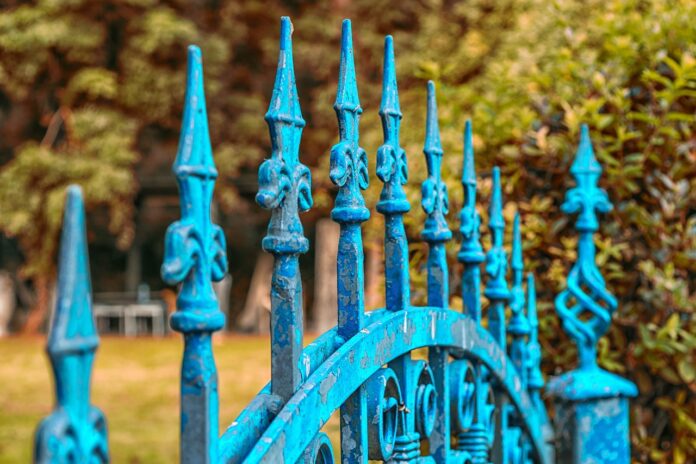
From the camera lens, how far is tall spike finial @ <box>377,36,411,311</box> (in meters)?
1.49

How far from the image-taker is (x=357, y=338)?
52.4 inches

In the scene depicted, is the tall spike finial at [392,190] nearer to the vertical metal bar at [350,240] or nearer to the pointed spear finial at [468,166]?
the vertical metal bar at [350,240]

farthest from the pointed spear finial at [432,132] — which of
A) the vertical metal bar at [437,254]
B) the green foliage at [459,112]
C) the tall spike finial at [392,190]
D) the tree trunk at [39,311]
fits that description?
the tree trunk at [39,311]

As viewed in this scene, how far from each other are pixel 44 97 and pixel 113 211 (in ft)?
7.52

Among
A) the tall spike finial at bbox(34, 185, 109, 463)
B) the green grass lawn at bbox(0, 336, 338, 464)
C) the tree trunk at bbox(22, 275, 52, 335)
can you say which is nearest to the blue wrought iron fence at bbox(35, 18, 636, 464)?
the tall spike finial at bbox(34, 185, 109, 463)

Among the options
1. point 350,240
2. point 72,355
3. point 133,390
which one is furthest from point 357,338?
point 133,390

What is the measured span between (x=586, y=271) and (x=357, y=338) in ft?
3.65

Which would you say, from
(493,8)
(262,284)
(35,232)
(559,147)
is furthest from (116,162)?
(559,147)

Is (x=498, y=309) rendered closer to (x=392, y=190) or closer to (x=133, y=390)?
(x=392, y=190)

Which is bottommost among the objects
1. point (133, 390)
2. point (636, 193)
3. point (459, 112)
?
point (133, 390)

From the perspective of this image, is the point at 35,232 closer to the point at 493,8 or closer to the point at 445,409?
the point at 493,8

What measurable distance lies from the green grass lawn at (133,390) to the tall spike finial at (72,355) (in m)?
4.73

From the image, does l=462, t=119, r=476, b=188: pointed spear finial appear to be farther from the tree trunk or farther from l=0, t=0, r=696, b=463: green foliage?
the tree trunk

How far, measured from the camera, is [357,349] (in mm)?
1316
